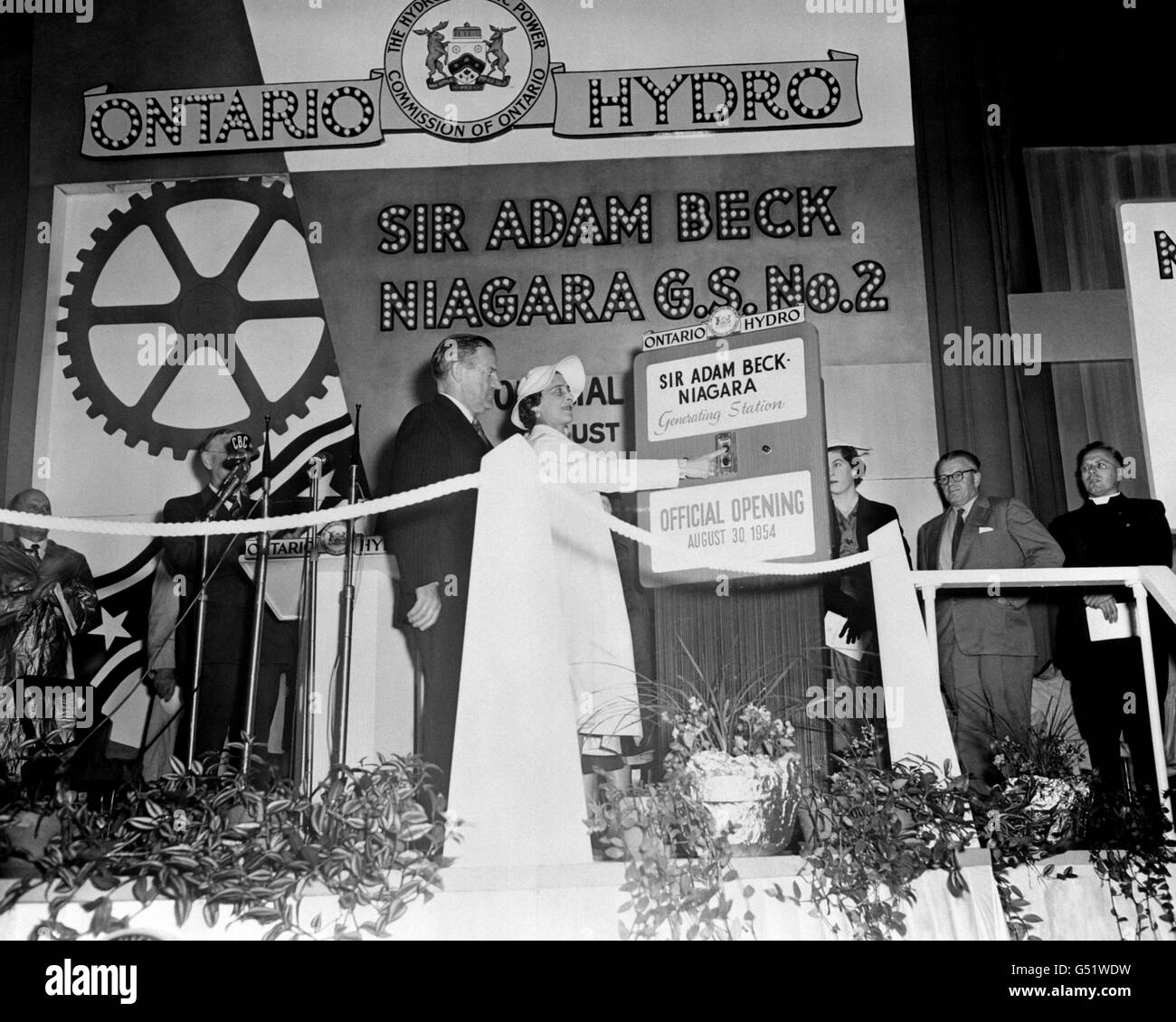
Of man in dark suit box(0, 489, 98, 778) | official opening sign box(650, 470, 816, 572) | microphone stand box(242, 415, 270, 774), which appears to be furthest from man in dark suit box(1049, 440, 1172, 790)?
man in dark suit box(0, 489, 98, 778)

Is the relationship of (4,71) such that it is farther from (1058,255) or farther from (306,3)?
(1058,255)

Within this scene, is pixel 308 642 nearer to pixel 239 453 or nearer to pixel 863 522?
pixel 239 453

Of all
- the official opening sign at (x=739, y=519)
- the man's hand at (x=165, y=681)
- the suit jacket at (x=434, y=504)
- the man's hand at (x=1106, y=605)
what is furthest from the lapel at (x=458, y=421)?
the man's hand at (x=1106, y=605)

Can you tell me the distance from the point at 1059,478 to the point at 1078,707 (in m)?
1.46

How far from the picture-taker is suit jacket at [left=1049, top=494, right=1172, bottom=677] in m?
4.85

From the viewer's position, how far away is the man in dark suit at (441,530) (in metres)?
3.74

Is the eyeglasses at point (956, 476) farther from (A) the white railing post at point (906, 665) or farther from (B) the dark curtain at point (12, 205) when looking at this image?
(B) the dark curtain at point (12, 205)

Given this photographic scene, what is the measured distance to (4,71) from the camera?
6773 millimetres

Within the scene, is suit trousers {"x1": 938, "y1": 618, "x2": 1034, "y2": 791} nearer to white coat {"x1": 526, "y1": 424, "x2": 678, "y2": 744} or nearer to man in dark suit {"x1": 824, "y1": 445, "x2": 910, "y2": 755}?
man in dark suit {"x1": 824, "y1": 445, "x2": 910, "y2": 755}

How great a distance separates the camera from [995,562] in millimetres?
5039

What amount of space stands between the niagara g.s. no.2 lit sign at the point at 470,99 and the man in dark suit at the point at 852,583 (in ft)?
7.37

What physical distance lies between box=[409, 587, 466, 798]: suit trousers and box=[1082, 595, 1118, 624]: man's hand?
257 cm

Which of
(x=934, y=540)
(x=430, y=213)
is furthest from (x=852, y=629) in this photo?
(x=430, y=213)

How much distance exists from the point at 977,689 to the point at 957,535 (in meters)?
0.72
